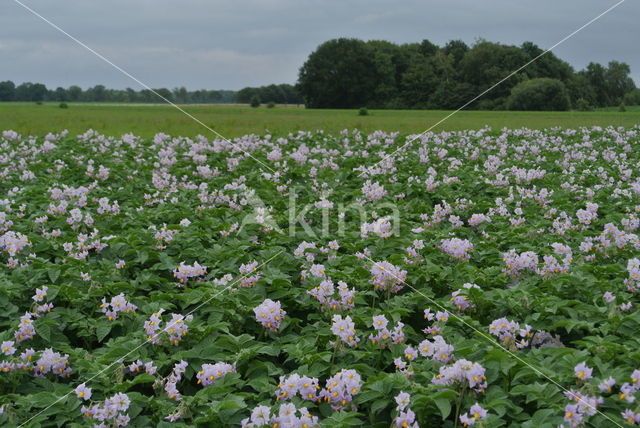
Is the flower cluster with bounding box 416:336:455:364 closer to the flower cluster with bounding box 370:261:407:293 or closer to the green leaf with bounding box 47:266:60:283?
the flower cluster with bounding box 370:261:407:293

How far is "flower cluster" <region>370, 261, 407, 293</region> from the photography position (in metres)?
4.43

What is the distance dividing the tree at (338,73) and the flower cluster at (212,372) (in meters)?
14.2

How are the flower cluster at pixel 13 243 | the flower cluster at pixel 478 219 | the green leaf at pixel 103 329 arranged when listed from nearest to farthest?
the green leaf at pixel 103 329
the flower cluster at pixel 13 243
the flower cluster at pixel 478 219

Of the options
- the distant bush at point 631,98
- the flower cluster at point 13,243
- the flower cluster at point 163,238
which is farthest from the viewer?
the distant bush at point 631,98

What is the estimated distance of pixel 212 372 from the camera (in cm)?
330

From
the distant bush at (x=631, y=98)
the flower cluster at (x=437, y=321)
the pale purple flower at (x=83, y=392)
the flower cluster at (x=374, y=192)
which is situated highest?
the distant bush at (x=631, y=98)

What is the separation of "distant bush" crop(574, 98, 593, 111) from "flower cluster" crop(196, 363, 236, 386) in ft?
74.0

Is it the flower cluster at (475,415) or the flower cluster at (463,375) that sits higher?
the flower cluster at (463,375)

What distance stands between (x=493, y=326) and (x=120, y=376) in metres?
2.27

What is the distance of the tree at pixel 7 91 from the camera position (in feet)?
45.7

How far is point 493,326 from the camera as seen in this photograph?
3.65m

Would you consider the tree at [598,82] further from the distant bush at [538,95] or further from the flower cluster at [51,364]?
the flower cluster at [51,364]

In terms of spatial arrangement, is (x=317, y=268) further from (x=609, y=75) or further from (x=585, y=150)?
(x=609, y=75)

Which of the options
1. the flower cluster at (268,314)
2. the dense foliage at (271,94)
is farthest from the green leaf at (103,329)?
the dense foliage at (271,94)
